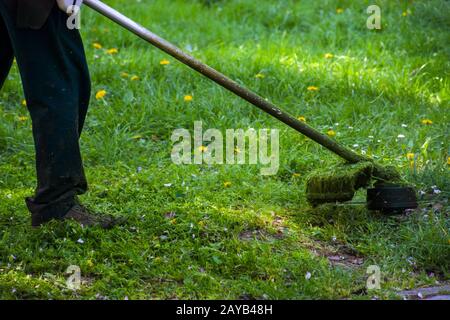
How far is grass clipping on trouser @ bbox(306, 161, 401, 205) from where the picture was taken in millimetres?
3637

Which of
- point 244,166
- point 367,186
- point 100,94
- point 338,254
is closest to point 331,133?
point 244,166

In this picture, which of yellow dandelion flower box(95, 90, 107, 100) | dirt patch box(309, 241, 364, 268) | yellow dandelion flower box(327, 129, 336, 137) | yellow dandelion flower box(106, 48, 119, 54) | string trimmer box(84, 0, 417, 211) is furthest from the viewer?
yellow dandelion flower box(106, 48, 119, 54)

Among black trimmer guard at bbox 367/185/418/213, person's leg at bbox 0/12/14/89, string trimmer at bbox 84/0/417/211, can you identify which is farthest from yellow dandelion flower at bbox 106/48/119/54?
black trimmer guard at bbox 367/185/418/213

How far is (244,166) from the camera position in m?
4.43

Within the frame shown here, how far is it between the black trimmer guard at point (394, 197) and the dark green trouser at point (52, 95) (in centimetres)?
→ 145

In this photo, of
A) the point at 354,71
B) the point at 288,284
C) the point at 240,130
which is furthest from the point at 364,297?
the point at 354,71

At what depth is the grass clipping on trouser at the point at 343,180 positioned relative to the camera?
364 centimetres

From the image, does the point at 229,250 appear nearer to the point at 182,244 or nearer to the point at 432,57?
the point at 182,244

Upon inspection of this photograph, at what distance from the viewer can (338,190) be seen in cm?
366

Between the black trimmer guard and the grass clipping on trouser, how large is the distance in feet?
0.22

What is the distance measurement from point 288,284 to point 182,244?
0.58 meters

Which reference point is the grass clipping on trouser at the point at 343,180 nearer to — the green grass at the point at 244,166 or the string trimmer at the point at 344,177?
the string trimmer at the point at 344,177

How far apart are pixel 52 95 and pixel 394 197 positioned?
1697mm

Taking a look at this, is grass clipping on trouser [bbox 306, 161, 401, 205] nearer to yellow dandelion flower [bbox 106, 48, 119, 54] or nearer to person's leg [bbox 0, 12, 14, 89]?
person's leg [bbox 0, 12, 14, 89]
